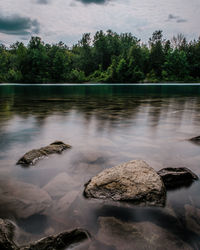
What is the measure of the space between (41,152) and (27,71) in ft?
357

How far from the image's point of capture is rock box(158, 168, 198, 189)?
4.14 m

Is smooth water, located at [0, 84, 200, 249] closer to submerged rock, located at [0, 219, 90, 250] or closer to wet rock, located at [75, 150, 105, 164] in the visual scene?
wet rock, located at [75, 150, 105, 164]

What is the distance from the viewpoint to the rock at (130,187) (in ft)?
11.7

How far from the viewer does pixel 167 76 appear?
359ft

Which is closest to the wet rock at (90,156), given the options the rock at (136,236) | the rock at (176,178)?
the rock at (176,178)

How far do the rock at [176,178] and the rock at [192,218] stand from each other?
0.66m

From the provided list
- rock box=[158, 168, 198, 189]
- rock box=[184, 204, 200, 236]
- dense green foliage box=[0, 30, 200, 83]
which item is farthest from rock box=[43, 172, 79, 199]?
dense green foliage box=[0, 30, 200, 83]

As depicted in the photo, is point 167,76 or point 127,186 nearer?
point 127,186

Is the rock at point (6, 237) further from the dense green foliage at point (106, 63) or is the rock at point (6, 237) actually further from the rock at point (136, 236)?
the dense green foliage at point (106, 63)

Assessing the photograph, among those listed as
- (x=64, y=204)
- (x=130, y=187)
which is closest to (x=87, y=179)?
(x=64, y=204)

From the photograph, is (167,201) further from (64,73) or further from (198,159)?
(64,73)

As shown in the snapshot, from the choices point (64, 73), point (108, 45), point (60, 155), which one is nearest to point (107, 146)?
point (60, 155)

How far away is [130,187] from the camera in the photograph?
3678mm

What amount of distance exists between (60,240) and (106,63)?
126094mm
